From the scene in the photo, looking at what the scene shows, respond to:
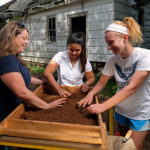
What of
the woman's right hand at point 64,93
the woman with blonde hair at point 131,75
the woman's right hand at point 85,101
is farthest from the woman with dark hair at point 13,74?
the woman with blonde hair at point 131,75

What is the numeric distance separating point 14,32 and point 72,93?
1140mm

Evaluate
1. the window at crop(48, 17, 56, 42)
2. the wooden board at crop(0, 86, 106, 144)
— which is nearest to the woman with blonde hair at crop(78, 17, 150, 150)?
the wooden board at crop(0, 86, 106, 144)

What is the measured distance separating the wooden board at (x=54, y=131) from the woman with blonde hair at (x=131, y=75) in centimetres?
35

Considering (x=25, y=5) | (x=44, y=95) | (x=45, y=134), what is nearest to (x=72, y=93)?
(x=44, y=95)

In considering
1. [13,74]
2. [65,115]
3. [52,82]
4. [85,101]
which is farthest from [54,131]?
[52,82]

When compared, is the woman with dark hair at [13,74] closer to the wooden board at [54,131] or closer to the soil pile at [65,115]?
the soil pile at [65,115]

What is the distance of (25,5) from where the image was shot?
11406 mm

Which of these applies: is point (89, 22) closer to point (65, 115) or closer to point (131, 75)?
point (131, 75)

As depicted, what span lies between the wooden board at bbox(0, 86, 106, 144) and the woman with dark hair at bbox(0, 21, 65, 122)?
282 millimetres

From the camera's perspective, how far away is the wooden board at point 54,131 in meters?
1.15

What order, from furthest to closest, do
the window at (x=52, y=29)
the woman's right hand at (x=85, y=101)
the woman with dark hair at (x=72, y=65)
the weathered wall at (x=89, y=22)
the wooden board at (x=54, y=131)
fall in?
the window at (x=52, y=29)
the weathered wall at (x=89, y=22)
the woman with dark hair at (x=72, y=65)
the woman's right hand at (x=85, y=101)
the wooden board at (x=54, y=131)

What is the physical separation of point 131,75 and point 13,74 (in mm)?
1173

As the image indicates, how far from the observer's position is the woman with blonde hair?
160 cm

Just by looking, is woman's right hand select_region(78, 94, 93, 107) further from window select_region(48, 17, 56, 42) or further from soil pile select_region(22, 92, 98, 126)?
window select_region(48, 17, 56, 42)
